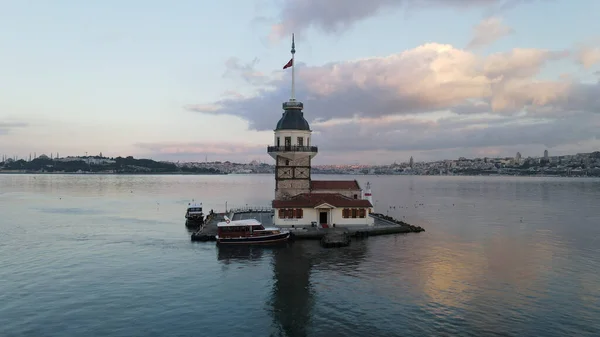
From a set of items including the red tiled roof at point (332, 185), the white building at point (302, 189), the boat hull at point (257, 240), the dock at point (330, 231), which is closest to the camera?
the boat hull at point (257, 240)

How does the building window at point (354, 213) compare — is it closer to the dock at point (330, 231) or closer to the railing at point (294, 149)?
the dock at point (330, 231)

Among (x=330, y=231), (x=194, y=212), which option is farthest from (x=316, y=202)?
(x=194, y=212)

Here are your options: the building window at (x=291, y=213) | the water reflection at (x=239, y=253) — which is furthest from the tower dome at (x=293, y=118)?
the water reflection at (x=239, y=253)

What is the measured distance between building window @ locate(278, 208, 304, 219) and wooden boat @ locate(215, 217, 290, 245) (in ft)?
15.4

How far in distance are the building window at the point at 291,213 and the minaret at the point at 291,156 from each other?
18.5 ft

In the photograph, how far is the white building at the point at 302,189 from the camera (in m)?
46.3

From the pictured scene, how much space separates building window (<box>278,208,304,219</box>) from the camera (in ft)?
151

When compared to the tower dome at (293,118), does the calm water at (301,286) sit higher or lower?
lower

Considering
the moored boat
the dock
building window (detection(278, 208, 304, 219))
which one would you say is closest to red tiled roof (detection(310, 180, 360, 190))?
the dock

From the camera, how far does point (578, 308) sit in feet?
77.7

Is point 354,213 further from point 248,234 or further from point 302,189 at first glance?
point 248,234

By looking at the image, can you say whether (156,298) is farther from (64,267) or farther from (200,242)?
(200,242)

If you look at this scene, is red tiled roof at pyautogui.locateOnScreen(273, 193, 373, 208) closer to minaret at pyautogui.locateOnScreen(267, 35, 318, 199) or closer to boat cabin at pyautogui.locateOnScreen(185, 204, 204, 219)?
minaret at pyautogui.locateOnScreen(267, 35, 318, 199)

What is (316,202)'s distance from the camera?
46.4 m
